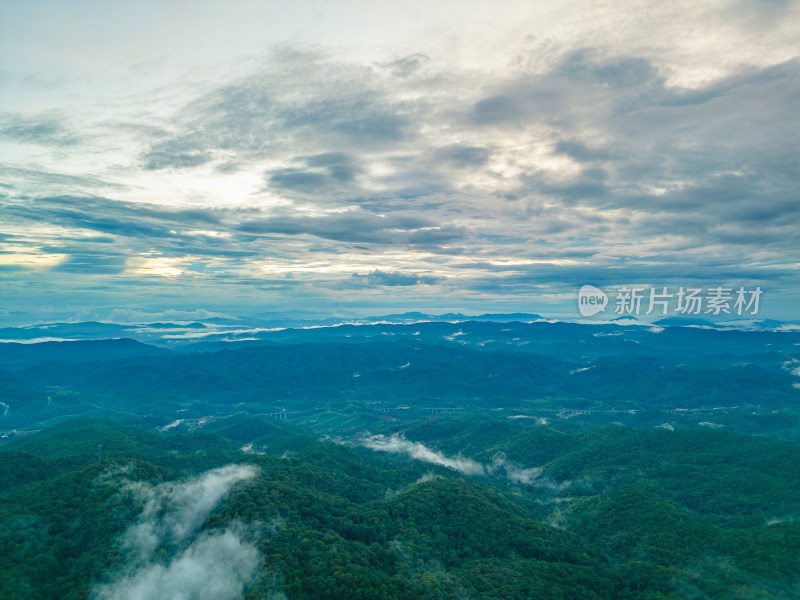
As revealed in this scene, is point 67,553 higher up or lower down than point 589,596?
higher up

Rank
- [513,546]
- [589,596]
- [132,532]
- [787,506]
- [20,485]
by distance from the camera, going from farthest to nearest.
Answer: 1. [787,506]
2. [20,485]
3. [513,546]
4. [132,532]
5. [589,596]

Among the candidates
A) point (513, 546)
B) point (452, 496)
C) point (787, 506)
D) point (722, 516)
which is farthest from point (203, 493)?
point (787, 506)

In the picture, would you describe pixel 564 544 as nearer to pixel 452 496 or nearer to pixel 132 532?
pixel 452 496

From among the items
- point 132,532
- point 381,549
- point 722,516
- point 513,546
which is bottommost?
point 722,516

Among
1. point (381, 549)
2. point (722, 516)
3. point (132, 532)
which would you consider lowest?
point (722, 516)

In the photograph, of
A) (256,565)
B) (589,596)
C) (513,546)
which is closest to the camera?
(256,565)

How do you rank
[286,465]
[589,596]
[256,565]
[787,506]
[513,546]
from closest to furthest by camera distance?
[256,565] < [589,596] < [513,546] < [787,506] < [286,465]

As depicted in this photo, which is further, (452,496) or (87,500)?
(452,496)

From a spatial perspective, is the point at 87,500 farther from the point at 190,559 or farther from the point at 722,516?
the point at 722,516

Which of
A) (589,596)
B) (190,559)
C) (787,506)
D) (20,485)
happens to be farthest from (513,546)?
(20,485)
